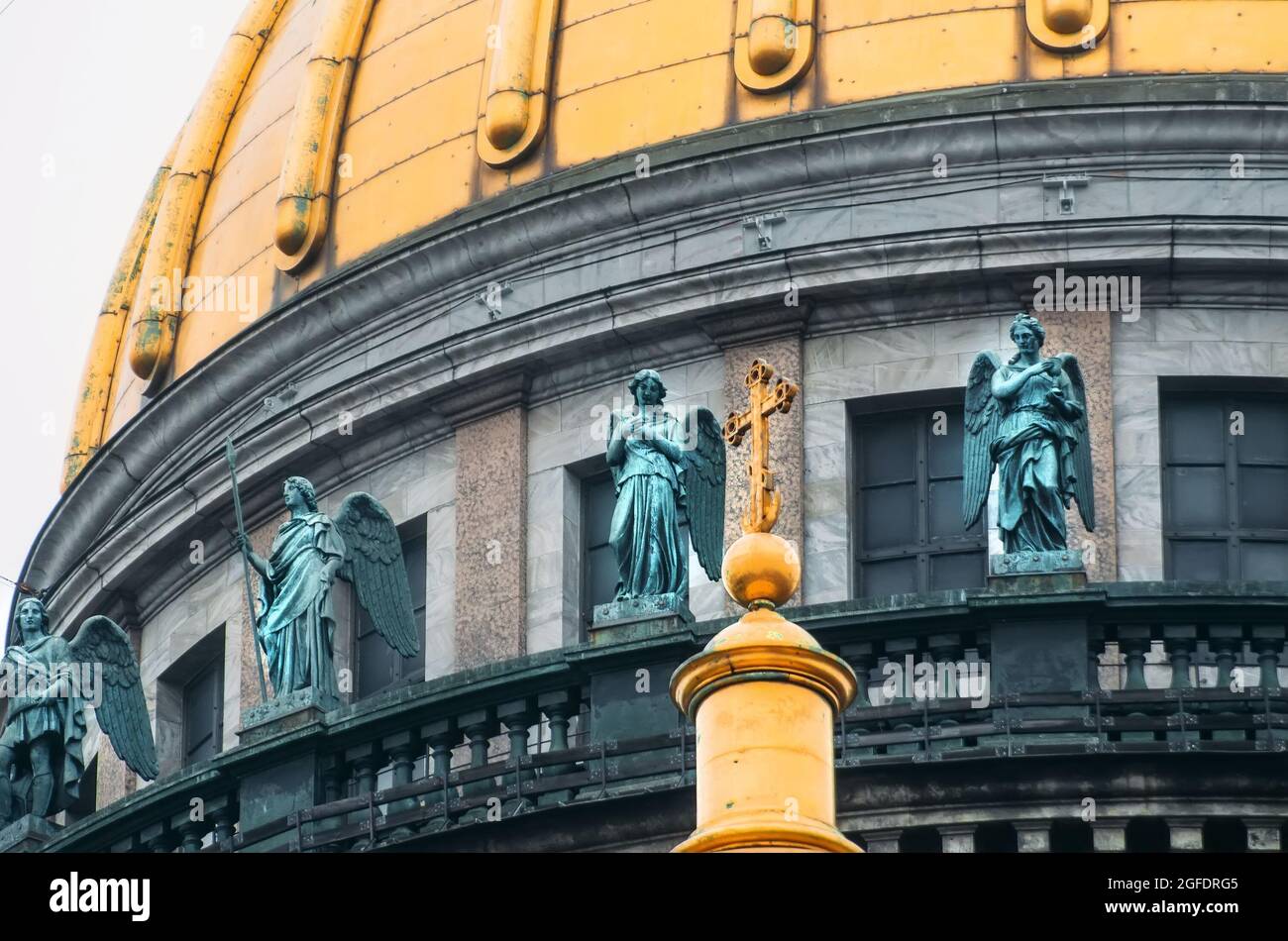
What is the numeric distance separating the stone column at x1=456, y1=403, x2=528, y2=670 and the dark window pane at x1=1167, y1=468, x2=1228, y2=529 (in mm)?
6011

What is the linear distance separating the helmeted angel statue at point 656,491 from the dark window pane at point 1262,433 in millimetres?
5450

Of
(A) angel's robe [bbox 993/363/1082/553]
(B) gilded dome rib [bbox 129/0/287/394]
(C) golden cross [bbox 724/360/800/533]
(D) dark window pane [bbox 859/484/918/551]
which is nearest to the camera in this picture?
(C) golden cross [bbox 724/360/800/533]

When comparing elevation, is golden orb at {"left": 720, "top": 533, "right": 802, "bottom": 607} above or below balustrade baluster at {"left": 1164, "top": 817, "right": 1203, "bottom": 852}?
below

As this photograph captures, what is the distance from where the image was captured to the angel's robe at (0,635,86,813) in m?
44.0

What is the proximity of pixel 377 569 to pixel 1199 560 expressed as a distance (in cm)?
732

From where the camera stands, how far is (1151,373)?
4400cm

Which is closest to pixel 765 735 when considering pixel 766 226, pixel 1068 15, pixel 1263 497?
pixel 1263 497

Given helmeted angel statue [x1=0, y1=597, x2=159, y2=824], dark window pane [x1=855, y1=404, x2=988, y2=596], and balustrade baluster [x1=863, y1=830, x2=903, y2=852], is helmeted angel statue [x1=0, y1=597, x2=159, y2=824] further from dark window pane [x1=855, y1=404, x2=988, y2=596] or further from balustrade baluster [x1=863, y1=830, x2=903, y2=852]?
balustrade baluster [x1=863, y1=830, x2=903, y2=852]

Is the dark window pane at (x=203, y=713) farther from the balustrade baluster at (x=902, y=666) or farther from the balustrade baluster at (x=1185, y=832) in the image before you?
the balustrade baluster at (x=1185, y=832)

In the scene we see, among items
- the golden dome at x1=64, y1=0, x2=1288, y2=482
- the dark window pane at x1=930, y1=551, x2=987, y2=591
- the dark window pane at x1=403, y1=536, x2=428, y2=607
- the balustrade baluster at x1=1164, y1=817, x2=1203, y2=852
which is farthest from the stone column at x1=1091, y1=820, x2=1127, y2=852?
the dark window pane at x1=403, y1=536, x2=428, y2=607

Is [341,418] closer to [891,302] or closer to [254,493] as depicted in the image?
[254,493]
